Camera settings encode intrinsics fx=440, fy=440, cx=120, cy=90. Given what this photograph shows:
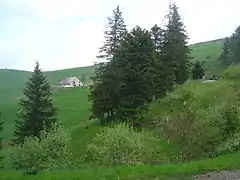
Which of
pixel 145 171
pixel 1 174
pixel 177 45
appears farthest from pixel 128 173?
pixel 177 45

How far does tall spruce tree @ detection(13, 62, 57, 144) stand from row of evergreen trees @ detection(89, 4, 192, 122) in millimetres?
6433

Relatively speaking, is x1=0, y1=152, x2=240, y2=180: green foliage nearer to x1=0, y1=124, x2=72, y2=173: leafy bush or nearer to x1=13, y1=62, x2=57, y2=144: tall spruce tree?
x1=0, y1=124, x2=72, y2=173: leafy bush

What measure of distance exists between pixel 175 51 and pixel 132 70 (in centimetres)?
1491

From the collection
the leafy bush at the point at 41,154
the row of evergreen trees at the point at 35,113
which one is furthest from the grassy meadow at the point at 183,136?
the leafy bush at the point at 41,154

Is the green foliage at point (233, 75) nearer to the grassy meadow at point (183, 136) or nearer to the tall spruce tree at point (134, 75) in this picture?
the grassy meadow at point (183, 136)

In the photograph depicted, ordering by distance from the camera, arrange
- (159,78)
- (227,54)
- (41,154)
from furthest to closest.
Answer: (227,54)
(159,78)
(41,154)

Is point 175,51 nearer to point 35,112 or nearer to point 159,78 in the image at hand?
point 159,78

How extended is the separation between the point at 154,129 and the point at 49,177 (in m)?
32.6

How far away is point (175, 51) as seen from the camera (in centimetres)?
6888

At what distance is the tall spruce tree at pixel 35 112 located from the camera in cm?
5544

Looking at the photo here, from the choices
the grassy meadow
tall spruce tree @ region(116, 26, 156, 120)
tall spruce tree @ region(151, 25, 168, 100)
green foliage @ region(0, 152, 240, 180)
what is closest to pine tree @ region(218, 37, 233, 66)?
the grassy meadow

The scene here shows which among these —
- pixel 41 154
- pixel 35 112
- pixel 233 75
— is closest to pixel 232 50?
pixel 233 75

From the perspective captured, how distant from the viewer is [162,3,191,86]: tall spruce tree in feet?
218

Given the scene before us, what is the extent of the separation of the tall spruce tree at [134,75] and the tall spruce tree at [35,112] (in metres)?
9.71
